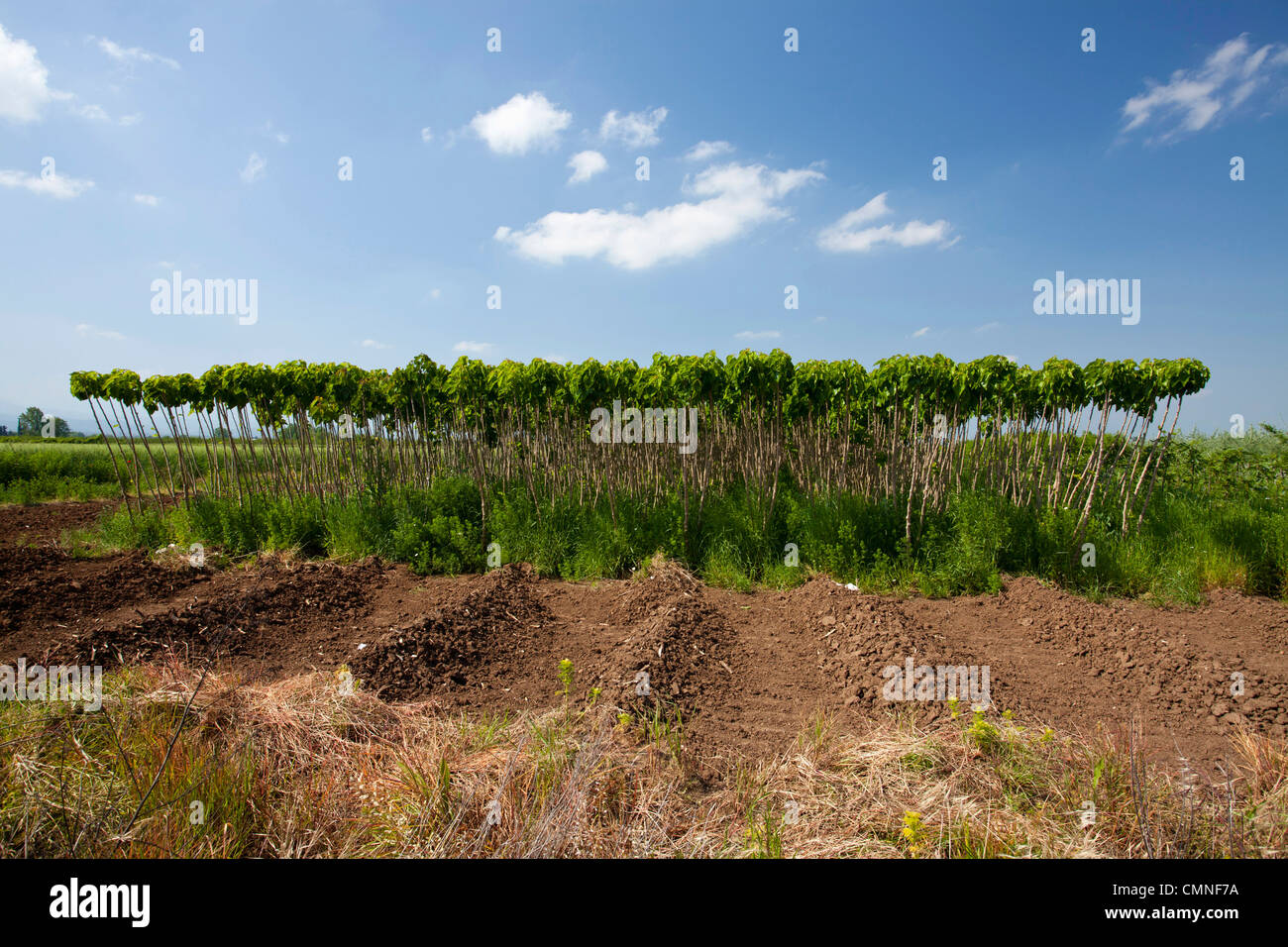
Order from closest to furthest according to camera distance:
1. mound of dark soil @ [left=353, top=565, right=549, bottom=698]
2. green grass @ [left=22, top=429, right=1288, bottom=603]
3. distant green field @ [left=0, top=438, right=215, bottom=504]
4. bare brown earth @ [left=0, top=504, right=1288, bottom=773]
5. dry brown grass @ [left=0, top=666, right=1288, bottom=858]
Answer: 1. dry brown grass @ [left=0, top=666, right=1288, bottom=858]
2. bare brown earth @ [left=0, top=504, right=1288, bottom=773]
3. mound of dark soil @ [left=353, top=565, right=549, bottom=698]
4. green grass @ [left=22, top=429, right=1288, bottom=603]
5. distant green field @ [left=0, top=438, right=215, bottom=504]

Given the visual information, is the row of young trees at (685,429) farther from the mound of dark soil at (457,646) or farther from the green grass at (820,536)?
the mound of dark soil at (457,646)

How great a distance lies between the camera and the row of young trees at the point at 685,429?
25.3 feet

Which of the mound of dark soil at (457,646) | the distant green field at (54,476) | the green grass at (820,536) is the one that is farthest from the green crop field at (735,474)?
the distant green field at (54,476)

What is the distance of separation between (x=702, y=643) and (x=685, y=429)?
359 centimetres

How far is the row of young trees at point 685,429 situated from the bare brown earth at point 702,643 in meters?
1.77

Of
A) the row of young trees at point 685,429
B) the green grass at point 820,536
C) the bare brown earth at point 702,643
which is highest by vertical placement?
the row of young trees at point 685,429

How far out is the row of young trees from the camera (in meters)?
7.72

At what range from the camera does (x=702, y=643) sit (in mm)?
5379

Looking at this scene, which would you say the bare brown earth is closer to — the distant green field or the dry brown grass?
the dry brown grass

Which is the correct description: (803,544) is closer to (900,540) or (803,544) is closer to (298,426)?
(900,540)

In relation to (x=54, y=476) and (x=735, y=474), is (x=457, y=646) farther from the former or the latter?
(x=54, y=476)

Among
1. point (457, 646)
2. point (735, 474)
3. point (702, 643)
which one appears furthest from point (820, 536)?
point (457, 646)

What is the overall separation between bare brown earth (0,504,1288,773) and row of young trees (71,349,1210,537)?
177 centimetres

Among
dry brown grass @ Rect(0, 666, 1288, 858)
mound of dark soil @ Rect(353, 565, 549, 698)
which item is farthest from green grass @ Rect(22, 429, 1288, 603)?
dry brown grass @ Rect(0, 666, 1288, 858)
